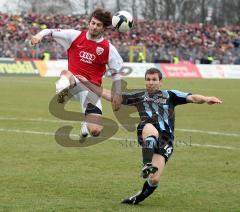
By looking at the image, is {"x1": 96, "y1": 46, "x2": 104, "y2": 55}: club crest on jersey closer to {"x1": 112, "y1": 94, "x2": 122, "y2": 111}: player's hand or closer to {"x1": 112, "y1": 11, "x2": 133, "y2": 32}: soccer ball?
{"x1": 112, "y1": 11, "x2": 133, "y2": 32}: soccer ball

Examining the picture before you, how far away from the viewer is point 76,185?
9.61 metres

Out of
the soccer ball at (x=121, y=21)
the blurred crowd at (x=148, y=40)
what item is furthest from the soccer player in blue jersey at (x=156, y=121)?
the blurred crowd at (x=148, y=40)

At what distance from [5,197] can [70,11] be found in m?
83.8

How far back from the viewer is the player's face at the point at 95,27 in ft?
35.9

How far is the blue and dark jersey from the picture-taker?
8562mm

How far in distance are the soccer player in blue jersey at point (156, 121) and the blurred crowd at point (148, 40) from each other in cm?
3997

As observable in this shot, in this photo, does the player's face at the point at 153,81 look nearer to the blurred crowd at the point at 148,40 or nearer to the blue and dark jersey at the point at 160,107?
the blue and dark jersey at the point at 160,107

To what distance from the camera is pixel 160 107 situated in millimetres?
8641

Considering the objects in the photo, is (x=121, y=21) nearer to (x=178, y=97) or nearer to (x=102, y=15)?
(x=102, y=15)

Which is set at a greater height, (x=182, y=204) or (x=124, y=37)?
(x=182, y=204)

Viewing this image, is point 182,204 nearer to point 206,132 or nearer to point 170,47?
point 206,132

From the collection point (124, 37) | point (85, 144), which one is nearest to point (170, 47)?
point (124, 37)

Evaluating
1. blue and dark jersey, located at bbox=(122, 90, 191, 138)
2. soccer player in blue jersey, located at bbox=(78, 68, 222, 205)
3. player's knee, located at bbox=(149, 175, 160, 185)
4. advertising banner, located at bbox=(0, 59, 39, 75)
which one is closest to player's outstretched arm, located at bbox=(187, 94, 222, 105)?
soccer player in blue jersey, located at bbox=(78, 68, 222, 205)

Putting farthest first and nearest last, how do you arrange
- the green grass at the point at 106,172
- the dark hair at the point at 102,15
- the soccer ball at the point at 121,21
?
the soccer ball at the point at 121,21 < the dark hair at the point at 102,15 < the green grass at the point at 106,172
